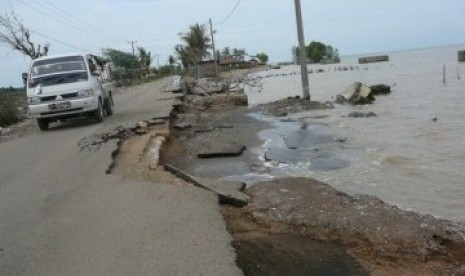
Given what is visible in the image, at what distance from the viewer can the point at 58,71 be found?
15.6 m

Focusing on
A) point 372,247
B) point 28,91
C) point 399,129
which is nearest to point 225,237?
point 372,247

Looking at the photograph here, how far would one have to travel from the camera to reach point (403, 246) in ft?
18.0

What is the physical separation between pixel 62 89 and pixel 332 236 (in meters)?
11.3

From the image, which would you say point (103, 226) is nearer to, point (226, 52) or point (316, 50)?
point (226, 52)

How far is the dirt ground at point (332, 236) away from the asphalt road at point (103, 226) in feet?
1.29

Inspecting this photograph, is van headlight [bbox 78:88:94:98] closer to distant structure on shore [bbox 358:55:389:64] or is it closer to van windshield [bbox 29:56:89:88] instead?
van windshield [bbox 29:56:89:88]

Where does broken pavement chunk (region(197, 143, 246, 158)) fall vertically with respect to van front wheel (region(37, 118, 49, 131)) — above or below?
below

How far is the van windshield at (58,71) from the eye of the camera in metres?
15.4

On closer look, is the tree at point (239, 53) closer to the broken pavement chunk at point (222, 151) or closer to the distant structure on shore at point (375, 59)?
the distant structure on shore at point (375, 59)

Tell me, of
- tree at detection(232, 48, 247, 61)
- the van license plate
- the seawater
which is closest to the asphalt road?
the seawater

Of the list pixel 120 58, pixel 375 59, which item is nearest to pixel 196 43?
pixel 120 58

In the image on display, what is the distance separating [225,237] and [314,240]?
1.08m

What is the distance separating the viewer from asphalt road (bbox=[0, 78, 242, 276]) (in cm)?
485

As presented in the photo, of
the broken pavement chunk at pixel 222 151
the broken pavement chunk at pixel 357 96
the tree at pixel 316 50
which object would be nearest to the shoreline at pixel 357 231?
the broken pavement chunk at pixel 222 151
